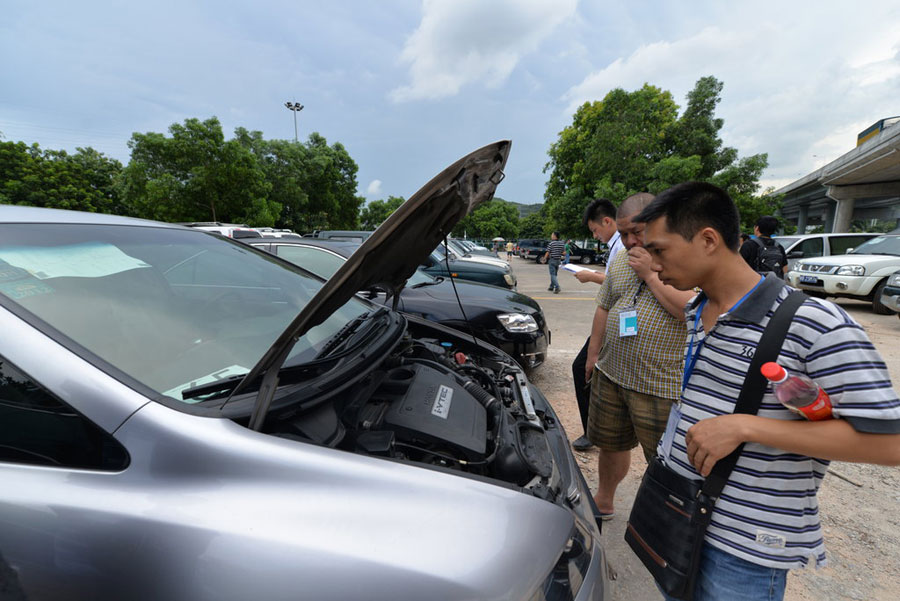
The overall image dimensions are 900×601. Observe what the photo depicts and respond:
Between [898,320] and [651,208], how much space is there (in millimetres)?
9441

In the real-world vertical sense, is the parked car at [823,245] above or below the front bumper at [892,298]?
above

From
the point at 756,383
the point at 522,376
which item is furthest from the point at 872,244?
the point at 756,383

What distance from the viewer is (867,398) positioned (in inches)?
32.1

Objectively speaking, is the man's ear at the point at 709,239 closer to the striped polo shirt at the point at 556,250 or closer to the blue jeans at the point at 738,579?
the blue jeans at the point at 738,579

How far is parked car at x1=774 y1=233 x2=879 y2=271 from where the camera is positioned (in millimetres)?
9734

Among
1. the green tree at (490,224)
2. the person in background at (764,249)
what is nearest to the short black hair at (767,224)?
the person in background at (764,249)

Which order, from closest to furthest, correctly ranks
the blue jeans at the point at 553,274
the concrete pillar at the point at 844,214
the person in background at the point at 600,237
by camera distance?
the person in background at the point at 600,237
the blue jeans at the point at 553,274
the concrete pillar at the point at 844,214

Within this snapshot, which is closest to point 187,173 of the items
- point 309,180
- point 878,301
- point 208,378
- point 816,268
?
point 309,180

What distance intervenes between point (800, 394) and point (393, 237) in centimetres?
105

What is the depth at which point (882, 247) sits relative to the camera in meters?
8.14

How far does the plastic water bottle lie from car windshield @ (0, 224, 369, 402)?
1357 millimetres

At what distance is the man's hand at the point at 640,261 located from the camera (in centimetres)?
181

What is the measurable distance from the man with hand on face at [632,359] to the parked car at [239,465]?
66cm

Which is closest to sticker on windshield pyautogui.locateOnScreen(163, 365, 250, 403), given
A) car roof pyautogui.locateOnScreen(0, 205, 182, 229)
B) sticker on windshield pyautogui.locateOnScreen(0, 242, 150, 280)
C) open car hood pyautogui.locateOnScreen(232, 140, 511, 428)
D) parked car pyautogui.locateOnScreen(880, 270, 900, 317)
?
open car hood pyautogui.locateOnScreen(232, 140, 511, 428)
